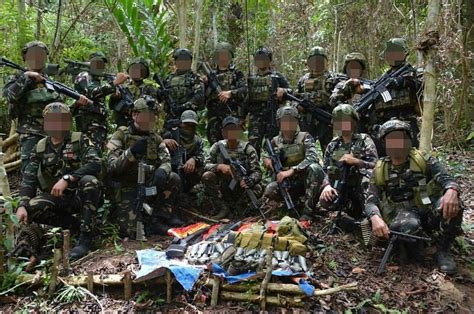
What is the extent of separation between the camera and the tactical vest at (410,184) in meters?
5.09

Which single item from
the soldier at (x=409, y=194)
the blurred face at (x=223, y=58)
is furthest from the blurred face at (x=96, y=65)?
the soldier at (x=409, y=194)

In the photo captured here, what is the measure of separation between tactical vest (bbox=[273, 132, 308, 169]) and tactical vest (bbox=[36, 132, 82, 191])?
115 inches

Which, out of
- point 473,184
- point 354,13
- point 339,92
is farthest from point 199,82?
point 354,13

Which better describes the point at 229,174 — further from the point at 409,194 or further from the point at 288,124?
the point at 409,194

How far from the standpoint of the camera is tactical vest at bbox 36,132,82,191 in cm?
564

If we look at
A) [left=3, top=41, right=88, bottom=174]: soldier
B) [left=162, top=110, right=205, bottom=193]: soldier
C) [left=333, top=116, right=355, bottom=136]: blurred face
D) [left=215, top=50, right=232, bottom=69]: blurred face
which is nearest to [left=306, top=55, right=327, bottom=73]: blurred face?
[left=215, top=50, right=232, bottom=69]: blurred face

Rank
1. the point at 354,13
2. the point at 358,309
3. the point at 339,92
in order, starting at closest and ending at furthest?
the point at 358,309
the point at 339,92
the point at 354,13

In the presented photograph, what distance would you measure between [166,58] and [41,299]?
642 cm

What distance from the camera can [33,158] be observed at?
567 cm

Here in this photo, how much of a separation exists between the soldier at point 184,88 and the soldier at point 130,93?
1.20 feet

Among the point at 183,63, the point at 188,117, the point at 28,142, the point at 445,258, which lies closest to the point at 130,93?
the point at 183,63

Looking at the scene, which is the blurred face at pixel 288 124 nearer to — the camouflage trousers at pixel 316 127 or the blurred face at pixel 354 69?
the camouflage trousers at pixel 316 127

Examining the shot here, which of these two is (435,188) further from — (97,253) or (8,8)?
(8,8)

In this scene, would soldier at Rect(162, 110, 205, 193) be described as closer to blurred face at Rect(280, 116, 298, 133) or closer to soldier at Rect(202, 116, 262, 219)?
soldier at Rect(202, 116, 262, 219)
